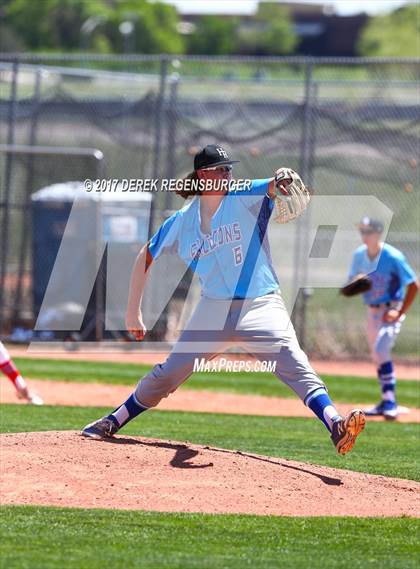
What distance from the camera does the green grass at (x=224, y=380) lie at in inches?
549

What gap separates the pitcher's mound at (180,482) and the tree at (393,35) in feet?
218

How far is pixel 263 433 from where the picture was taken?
1058 cm

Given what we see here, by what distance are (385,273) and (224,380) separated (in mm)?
3252

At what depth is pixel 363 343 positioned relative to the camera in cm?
1741

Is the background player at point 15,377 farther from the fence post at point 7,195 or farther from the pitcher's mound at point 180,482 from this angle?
the fence post at point 7,195

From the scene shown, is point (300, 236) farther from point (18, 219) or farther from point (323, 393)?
point (323, 393)

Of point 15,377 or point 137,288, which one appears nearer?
point 137,288

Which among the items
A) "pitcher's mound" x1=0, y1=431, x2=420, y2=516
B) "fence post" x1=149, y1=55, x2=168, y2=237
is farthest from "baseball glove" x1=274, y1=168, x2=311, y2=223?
"fence post" x1=149, y1=55, x2=168, y2=237

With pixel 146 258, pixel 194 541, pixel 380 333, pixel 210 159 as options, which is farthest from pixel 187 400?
pixel 194 541

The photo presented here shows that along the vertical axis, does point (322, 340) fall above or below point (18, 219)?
below

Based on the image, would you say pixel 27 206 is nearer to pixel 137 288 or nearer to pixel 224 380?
pixel 224 380

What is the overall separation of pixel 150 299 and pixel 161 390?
31.8 ft

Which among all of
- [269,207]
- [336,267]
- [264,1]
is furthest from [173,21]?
[269,207]

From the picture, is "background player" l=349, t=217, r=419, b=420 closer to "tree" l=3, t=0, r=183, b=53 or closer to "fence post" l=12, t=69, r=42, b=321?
"fence post" l=12, t=69, r=42, b=321
